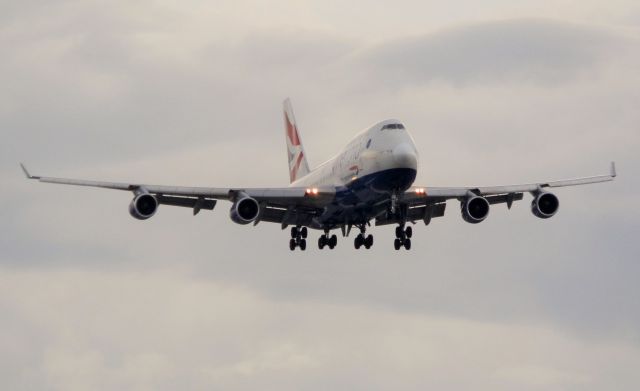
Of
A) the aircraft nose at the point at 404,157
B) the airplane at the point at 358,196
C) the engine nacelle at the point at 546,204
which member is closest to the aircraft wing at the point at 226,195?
the airplane at the point at 358,196

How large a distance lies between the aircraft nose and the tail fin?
26262 mm

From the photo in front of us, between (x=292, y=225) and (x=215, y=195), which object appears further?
(x=292, y=225)

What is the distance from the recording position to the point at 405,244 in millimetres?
88688

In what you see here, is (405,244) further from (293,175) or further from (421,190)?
(293,175)

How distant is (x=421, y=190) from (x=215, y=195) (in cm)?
1215

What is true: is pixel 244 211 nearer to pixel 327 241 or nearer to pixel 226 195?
pixel 226 195

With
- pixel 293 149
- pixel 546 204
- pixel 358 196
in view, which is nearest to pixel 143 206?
pixel 358 196

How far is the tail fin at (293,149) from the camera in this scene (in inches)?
4274

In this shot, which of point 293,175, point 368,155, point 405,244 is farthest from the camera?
point 293,175

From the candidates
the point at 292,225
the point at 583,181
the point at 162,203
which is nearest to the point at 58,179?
the point at 162,203

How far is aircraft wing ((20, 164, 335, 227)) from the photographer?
277ft

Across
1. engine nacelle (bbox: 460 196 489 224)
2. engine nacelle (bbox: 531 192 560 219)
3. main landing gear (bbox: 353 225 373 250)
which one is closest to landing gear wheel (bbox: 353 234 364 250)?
main landing gear (bbox: 353 225 373 250)

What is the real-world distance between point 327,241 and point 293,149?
22468 millimetres

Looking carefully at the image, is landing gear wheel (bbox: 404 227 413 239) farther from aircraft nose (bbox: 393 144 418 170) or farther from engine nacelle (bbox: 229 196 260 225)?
engine nacelle (bbox: 229 196 260 225)
